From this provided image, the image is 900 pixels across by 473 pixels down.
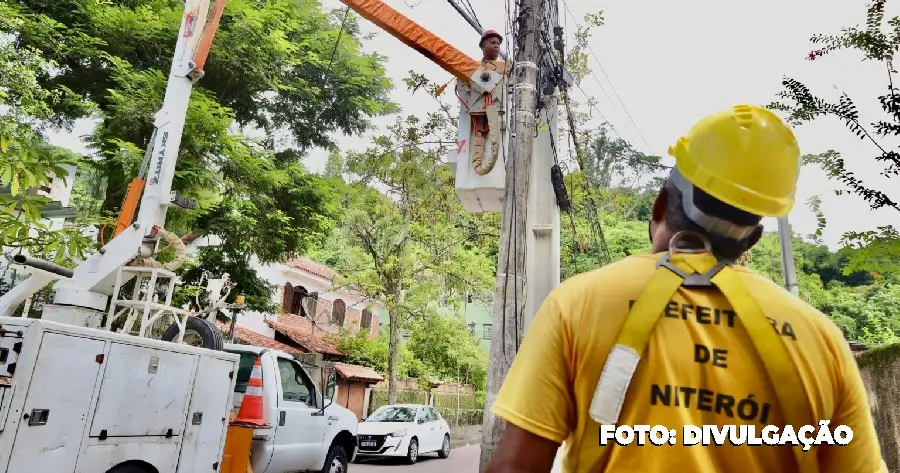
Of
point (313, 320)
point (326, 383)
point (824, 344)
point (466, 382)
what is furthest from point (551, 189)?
point (466, 382)

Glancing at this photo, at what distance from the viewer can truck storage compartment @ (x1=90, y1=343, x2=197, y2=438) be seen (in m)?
4.32

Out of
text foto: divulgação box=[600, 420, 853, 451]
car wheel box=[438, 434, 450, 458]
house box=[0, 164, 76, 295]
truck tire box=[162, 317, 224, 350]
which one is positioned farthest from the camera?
car wheel box=[438, 434, 450, 458]

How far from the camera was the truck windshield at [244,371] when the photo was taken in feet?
21.3

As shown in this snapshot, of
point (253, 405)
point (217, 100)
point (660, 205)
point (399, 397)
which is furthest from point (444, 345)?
point (660, 205)

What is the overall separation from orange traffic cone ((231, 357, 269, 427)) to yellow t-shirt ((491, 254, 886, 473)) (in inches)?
221

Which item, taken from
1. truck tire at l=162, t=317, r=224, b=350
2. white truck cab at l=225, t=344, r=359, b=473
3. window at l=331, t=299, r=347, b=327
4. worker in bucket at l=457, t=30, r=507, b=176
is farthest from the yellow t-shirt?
window at l=331, t=299, r=347, b=327

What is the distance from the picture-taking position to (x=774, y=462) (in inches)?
44.9

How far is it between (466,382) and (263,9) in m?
22.0

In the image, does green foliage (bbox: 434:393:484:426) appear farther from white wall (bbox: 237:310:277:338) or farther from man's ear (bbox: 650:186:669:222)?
man's ear (bbox: 650:186:669:222)

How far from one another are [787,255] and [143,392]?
6.39m

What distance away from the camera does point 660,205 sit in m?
1.47

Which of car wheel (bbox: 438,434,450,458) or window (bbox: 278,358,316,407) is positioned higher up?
window (bbox: 278,358,316,407)

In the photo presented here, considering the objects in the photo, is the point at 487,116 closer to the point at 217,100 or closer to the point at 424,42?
the point at 424,42

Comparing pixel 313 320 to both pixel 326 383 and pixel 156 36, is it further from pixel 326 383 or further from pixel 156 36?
pixel 326 383
